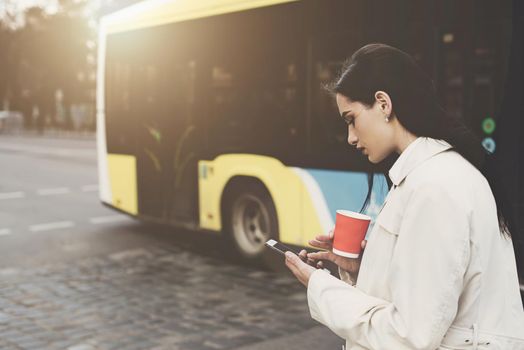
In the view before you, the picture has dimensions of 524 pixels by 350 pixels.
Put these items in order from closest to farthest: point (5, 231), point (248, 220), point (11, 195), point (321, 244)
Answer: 1. point (321, 244)
2. point (248, 220)
3. point (5, 231)
4. point (11, 195)

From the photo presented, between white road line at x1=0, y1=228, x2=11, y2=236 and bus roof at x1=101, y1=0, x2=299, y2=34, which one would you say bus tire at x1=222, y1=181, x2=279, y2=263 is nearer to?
bus roof at x1=101, y1=0, x2=299, y2=34

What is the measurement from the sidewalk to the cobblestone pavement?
0.60 feet

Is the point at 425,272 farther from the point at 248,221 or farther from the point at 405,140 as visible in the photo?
the point at 248,221

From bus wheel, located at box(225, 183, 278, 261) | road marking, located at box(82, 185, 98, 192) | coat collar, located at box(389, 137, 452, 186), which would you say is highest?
coat collar, located at box(389, 137, 452, 186)

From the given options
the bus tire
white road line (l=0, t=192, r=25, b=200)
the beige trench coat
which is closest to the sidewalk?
the bus tire

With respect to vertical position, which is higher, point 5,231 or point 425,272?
point 425,272

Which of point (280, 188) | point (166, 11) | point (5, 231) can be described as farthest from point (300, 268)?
point (5, 231)

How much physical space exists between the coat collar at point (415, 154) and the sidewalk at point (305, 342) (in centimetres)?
332

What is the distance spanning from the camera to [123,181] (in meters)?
9.76

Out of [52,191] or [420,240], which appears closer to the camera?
[420,240]

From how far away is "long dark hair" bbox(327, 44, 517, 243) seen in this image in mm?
1727

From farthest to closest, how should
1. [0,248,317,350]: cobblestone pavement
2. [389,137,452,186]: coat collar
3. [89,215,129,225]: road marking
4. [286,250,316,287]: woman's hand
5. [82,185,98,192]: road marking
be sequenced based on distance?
[82,185,98,192]: road marking, [89,215,129,225]: road marking, [0,248,317,350]: cobblestone pavement, [286,250,316,287]: woman's hand, [389,137,452,186]: coat collar

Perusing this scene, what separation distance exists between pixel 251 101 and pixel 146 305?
2523 mm

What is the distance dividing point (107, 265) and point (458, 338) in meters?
6.61
